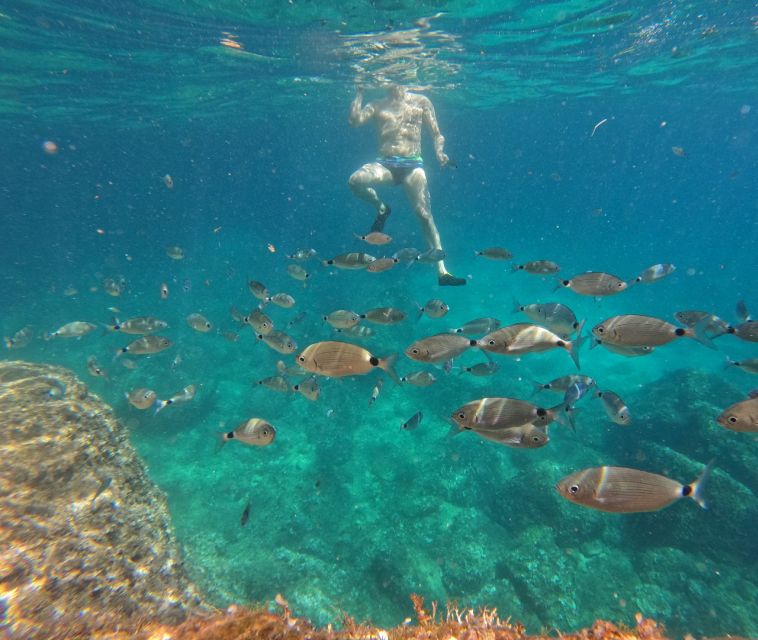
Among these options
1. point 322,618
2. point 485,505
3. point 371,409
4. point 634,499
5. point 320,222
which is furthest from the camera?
point 320,222

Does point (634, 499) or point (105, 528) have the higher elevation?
point (634, 499)

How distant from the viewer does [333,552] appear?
29.0ft

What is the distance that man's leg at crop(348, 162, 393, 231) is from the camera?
10.2m

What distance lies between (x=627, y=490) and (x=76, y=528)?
554 centimetres

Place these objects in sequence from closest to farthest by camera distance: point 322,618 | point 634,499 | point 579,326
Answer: point 634,499 < point 579,326 < point 322,618

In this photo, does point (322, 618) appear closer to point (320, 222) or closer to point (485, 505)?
point (485, 505)

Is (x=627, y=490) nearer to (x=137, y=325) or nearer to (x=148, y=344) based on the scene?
(x=148, y=344)

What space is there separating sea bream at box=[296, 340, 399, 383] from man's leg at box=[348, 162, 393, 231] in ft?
22.0

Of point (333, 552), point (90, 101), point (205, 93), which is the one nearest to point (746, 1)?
point (333, 552)

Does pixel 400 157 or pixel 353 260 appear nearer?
pixel 353 260

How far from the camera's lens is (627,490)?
305 centimetres

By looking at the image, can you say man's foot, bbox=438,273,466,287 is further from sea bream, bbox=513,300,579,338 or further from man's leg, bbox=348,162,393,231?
sea bream, bbox=513,300,579,338

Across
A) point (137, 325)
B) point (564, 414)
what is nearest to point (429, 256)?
point (564, 414)

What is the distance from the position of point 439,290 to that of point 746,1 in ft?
69.7
